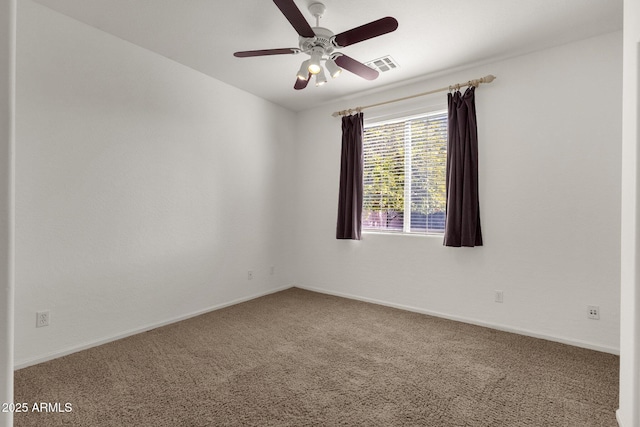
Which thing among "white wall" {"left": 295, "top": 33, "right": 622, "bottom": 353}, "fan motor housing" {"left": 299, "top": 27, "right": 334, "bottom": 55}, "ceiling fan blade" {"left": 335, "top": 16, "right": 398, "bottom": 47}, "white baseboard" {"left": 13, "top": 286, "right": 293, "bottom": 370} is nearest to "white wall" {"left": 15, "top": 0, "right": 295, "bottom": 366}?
"white baseboard" {"left": 13, "top": 286, "right": 293, "bottom": 370}

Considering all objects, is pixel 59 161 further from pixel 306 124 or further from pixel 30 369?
pixel 306 124

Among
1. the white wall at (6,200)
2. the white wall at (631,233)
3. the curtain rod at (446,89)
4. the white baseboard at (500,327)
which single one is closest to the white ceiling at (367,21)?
the curtain rod at (446,89)

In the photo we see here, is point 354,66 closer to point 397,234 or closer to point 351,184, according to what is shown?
point 351,184

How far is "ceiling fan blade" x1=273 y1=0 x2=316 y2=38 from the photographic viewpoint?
70.3 inches

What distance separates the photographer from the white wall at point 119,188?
7.73 feet

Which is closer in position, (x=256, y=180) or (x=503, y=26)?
(x=503, y=26)

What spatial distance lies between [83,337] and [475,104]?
4.25 m

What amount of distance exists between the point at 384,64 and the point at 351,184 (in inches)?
57.2

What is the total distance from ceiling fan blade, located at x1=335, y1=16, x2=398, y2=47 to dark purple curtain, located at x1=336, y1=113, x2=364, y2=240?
185 cm

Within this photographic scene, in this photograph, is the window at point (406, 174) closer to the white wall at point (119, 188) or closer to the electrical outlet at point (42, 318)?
the white wall at point (119, 188)

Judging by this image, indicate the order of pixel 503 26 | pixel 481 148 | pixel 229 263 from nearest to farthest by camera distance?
pixel 503 26 → pixel 481 148 → pixel 229 263

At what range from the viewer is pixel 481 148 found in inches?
127

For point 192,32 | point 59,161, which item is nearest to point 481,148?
point 192,32

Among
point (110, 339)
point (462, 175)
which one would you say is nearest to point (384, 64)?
point (462, 175)
